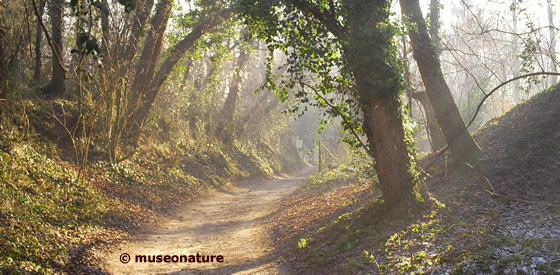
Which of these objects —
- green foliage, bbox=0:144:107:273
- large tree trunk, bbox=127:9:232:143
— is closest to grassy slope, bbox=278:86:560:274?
green foliage, bbox=0:144:107:273

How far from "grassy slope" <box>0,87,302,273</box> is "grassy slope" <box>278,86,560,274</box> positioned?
12.6ft

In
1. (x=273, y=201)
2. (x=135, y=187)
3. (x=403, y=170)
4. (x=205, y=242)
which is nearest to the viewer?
(x=403, y=170)

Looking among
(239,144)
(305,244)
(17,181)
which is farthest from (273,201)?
(239,144)

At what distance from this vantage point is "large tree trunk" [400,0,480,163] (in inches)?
416

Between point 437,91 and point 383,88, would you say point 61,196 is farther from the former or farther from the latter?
point 437,91

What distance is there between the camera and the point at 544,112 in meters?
10.7

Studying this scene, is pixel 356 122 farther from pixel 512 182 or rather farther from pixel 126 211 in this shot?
pixel 126 211

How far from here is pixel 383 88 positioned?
757 centimetres

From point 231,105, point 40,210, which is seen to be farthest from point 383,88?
point 231,105

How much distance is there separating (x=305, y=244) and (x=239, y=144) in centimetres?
2072

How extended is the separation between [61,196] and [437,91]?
947cm

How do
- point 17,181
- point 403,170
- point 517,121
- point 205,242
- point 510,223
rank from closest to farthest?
1. point 510,223
2. point 403,170
3. point 17,181
4. point 205,242
5. point 517,121

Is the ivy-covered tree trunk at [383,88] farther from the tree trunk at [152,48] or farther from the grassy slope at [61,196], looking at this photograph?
the tree trunk at [152,48]

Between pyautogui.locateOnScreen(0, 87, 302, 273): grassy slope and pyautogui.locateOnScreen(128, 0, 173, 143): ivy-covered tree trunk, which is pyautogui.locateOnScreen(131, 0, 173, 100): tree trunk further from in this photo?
pyautogui.locateOnScreen(0, 87, 302, 273): grassy slope
